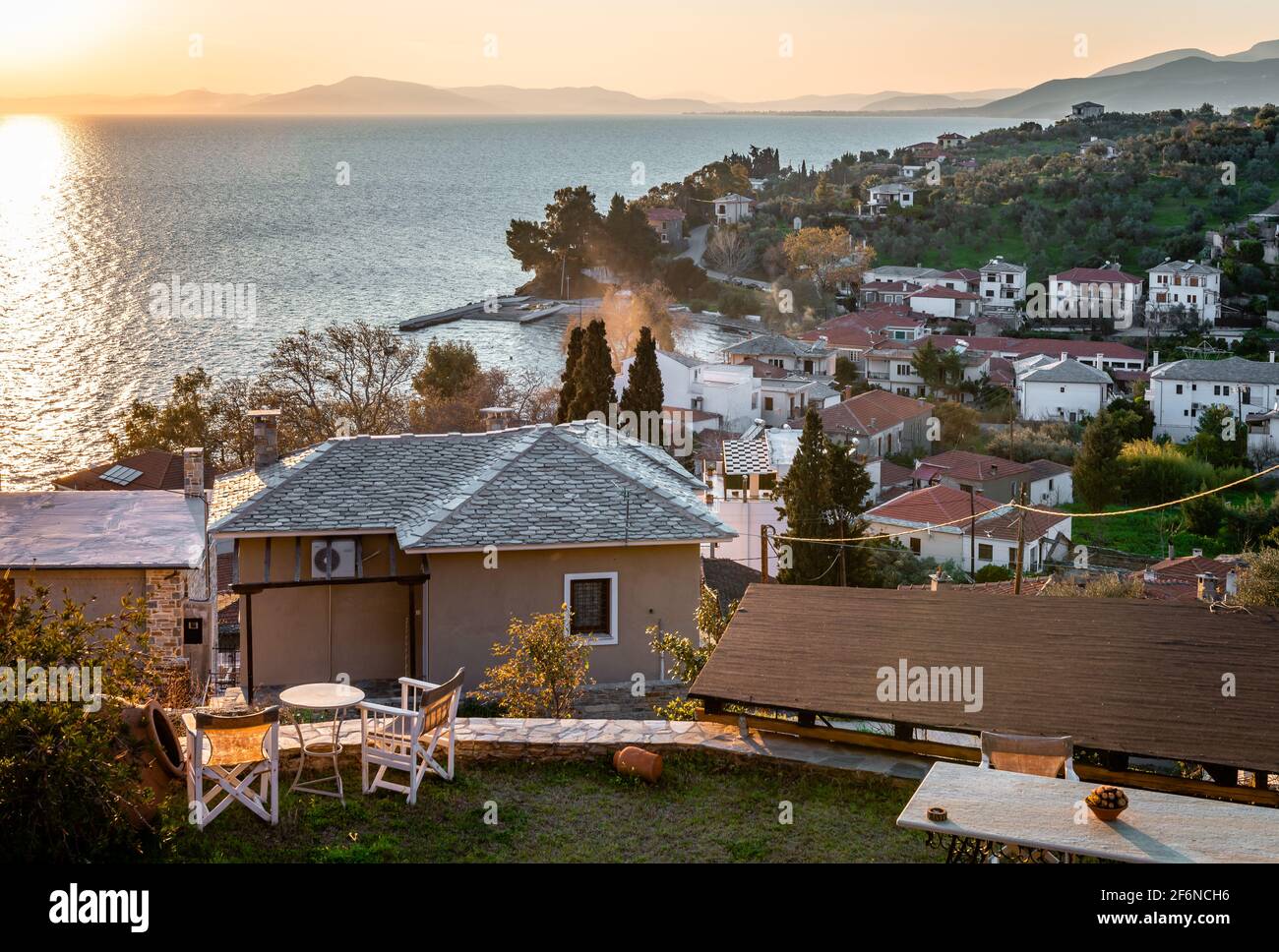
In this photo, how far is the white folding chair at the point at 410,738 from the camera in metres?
7.87

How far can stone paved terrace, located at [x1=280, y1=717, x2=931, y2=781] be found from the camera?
347 inches

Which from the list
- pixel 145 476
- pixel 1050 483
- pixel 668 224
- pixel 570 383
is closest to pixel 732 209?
pixel 668 224

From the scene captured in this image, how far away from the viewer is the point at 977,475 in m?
55.2

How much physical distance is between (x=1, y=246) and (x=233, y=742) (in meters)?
135

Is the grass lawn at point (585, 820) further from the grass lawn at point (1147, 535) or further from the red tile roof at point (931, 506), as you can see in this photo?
the grass lawn at point (1147, 535)

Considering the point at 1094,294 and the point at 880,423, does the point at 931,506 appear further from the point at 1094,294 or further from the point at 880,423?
the point at 1094,294

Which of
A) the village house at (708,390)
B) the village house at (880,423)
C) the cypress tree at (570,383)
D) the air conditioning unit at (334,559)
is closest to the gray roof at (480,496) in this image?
the air conditioning unit at (334,559)

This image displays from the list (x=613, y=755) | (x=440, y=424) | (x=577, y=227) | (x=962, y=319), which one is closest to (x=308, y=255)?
(x=577, y=227)

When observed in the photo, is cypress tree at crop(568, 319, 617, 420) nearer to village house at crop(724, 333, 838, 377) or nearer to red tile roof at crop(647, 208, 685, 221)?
village house at crop(724, 333, 838, 377)

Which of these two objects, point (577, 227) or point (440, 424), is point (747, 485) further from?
point (577, 227)

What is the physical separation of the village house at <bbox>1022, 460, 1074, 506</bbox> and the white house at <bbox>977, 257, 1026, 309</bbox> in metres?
43.0

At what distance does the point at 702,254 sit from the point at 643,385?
76.3m

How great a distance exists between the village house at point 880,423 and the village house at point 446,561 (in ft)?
143

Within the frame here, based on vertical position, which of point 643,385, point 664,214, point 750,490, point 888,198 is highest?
point 888,198
